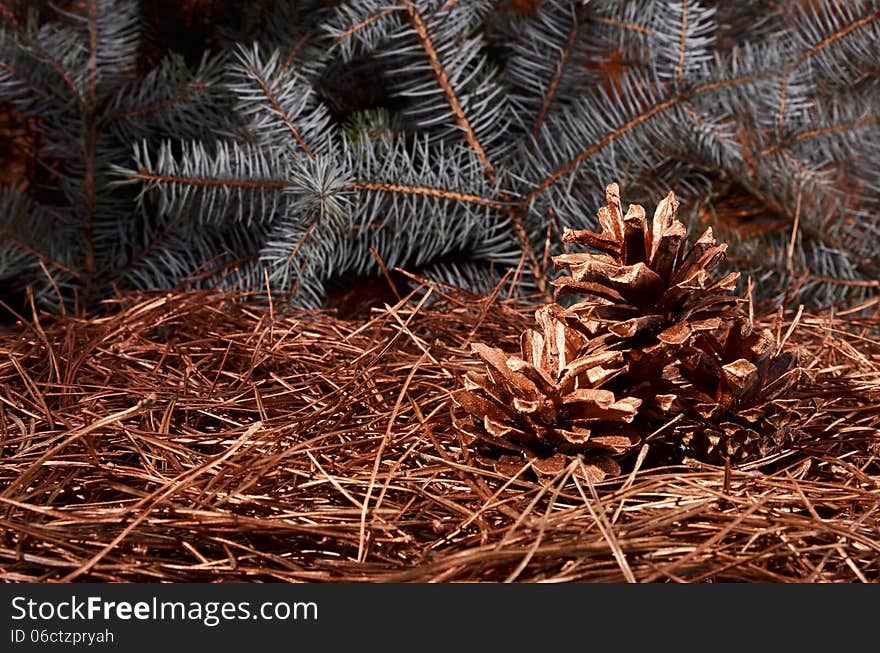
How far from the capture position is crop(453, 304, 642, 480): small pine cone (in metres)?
0.46

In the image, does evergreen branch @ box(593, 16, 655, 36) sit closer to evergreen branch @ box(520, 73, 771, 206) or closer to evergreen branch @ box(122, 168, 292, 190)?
evergreen branch @ box(520, 73, 771, 206)

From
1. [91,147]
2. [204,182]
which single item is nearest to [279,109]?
[204,182]

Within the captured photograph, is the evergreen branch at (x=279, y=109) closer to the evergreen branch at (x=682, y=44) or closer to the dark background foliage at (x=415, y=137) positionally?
the dark background foliage at (x=415, y=137)

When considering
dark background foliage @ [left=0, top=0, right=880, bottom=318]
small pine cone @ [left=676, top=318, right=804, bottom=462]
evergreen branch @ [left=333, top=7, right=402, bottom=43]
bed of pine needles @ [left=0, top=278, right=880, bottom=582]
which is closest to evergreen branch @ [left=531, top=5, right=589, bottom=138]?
dark background foliage @ [left=0, top=0, right=880, bottom=318]

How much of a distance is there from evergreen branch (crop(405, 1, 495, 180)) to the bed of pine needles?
0.25 metres

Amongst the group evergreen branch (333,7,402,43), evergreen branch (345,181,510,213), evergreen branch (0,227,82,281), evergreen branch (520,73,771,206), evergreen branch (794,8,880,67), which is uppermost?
evergreen branch (333,7,402,43)

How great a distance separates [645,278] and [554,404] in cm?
9

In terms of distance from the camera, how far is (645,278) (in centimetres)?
48

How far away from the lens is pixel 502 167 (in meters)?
0.84

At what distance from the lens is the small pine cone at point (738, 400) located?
490 millimetres

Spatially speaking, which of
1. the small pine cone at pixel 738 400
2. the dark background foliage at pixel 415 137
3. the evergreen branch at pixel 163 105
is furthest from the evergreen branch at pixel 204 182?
the small pine cone at pixel 738 400

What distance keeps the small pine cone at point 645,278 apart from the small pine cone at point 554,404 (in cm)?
2

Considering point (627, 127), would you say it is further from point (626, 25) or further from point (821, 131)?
point (821, 131)

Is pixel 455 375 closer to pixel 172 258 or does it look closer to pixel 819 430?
pixel 819 430
